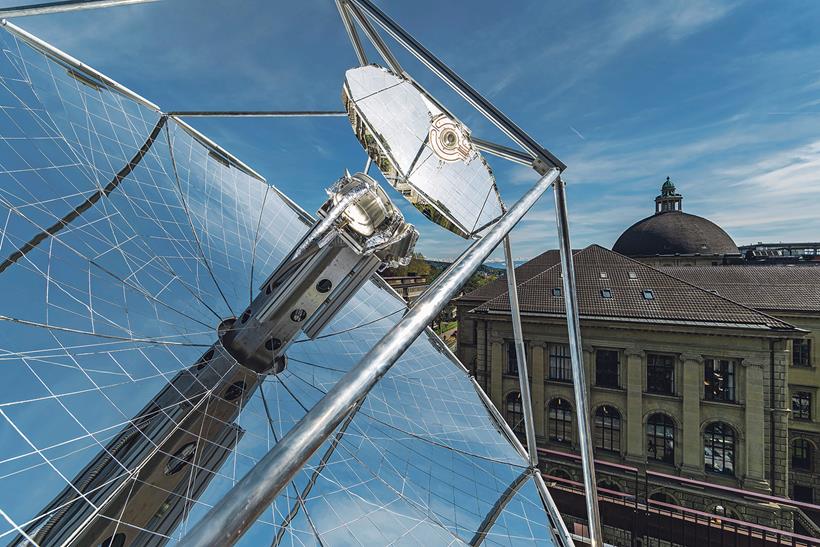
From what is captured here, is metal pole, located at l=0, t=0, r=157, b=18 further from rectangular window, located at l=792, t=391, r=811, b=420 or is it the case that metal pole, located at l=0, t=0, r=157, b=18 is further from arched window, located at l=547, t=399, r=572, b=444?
rectangular window, located at l=792, t=391, r=811, b=420

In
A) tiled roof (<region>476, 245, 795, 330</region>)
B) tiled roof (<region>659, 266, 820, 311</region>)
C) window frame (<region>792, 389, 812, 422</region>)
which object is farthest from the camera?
tiled roof (<region>659, 266, 820, 311</region>)

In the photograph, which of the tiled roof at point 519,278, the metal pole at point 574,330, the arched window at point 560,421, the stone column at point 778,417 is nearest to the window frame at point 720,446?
the stone column at point 778,417

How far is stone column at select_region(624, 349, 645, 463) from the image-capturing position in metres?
20.5

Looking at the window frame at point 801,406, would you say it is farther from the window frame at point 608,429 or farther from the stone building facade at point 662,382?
the window frame at point 608,429

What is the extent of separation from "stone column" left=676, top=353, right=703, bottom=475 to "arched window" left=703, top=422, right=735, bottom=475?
0.51 metres

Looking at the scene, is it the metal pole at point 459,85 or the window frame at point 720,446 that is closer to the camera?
the metal pole at point 459,85

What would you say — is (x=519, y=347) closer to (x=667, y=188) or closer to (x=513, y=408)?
(x=513, y=408)

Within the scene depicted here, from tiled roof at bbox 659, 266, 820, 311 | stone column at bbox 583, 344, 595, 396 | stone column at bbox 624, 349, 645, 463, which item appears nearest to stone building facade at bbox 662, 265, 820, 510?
tiled roof at bbox 659, 266, 820, 311

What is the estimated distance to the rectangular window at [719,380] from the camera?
19.5 meters

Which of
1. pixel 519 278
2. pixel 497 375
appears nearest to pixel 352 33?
pixel 497 375

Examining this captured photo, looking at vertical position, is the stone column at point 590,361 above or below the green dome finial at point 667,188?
below

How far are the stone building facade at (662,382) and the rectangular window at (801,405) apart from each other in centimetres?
42

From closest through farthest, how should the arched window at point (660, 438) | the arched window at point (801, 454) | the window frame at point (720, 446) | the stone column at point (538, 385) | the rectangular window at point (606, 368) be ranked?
the window frame at point (720, 446), the arched window at point (660, 438), the rectangular window at point (606, 368), the stone column at point (538, 385), the arched window at point (801, 454)

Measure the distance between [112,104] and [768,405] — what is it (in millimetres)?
28331
